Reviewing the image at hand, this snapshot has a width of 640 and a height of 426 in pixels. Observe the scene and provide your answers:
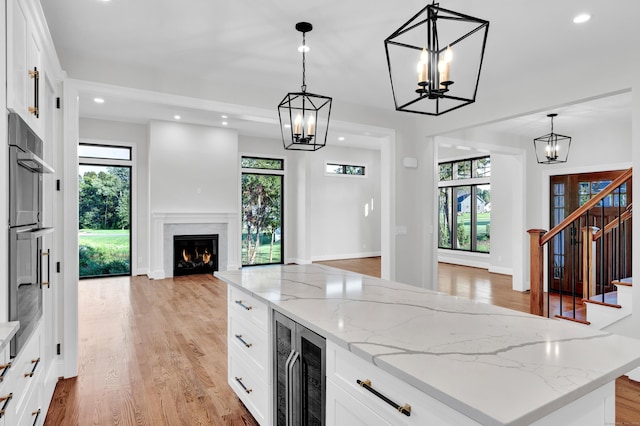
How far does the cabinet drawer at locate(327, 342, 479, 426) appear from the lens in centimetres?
103

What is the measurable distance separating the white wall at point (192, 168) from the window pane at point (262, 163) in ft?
2.51

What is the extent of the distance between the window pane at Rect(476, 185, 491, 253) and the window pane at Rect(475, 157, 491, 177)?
0.27 m

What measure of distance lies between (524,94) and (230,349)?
155 inches

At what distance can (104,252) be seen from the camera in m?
7.45

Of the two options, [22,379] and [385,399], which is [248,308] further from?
[385,399]

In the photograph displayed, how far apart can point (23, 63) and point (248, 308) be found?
5.57 ft

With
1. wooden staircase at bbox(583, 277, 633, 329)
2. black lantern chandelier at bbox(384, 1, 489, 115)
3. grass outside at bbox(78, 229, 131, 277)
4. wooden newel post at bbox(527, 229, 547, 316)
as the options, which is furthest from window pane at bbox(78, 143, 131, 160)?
wooden staircase at bbox(583, 277, 633, 329)

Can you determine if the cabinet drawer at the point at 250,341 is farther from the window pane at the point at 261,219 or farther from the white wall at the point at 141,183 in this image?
the window pane at the point at 261,219

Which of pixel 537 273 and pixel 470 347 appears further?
pixel 537 273

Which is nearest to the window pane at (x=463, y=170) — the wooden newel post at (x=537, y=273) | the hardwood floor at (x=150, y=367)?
the wooden newel post at (x=537, y=273)

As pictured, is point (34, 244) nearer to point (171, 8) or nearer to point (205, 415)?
point (205, 415)

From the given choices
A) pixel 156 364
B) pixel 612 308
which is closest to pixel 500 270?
pixel 612 308

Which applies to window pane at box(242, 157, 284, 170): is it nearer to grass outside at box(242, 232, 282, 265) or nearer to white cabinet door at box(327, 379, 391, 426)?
grass outside at box(242, 232, 282, 265)

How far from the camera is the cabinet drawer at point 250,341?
211cm
